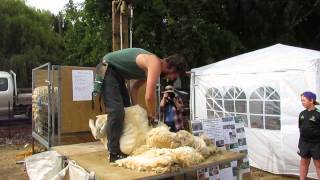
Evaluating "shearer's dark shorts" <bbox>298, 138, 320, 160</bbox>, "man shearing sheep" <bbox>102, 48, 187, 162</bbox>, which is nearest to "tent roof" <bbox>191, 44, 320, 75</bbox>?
"shearer's dark shorts" <bbox>298, 138, 320, 160</bbox>

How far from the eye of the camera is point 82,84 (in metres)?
7.13

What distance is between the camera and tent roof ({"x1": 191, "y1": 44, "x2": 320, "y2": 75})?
8.47 metres

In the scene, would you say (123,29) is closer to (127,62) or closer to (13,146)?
(127,62)

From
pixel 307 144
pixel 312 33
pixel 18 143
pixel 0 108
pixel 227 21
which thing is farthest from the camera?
pixel 312 33

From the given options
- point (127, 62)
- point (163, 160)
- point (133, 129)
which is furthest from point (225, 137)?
point (163, 160)

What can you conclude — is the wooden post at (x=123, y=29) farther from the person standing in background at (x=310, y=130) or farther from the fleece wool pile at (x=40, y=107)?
the person standing in background at (x=310, y=130)

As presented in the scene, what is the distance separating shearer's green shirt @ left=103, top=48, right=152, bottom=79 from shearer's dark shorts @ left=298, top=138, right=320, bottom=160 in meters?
3.48

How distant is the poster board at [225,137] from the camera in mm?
5555

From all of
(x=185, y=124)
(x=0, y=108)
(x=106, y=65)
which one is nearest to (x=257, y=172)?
(x=185, y=124)

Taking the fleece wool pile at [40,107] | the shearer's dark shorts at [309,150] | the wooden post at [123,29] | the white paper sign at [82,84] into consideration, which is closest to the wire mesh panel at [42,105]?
the fleece wool pile at [40,107]

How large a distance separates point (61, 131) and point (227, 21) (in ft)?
40.0

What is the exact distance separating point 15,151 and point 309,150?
7.91 metres

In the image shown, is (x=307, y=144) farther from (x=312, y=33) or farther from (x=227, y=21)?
(x=312, y=33)

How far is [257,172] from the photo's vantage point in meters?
9.07
